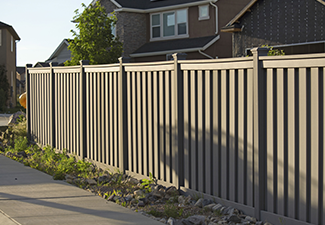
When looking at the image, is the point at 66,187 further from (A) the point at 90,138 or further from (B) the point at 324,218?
(B) the point at 324,218

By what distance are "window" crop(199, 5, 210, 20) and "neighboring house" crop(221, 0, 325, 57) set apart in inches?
307

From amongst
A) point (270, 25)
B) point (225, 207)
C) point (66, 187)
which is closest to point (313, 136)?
point (225, 207)

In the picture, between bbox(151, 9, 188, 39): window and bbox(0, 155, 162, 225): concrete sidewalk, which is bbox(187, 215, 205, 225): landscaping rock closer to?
bbox(0, 155, 162, 225): concrete sidewalk

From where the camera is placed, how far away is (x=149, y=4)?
27578 millimetres

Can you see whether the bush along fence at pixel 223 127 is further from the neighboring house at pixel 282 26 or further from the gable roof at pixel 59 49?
the gable roof at pixel 59 49

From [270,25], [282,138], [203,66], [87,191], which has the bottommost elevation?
[87,191]

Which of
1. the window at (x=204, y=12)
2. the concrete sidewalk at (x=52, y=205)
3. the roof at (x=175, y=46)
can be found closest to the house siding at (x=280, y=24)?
the roof at (x=175, y=46)

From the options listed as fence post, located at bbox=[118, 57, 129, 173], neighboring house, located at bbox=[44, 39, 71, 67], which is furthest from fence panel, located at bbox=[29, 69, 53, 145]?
neighboring house, located at bbox=[44, 39, 71, 67]

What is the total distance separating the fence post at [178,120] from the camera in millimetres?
5977

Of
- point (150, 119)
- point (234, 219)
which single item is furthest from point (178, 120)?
point (234, 219)

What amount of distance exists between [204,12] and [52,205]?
2122cm

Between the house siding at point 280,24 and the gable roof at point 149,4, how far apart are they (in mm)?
8878

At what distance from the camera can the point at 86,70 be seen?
8.28 m

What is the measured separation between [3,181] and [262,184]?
4539mm
